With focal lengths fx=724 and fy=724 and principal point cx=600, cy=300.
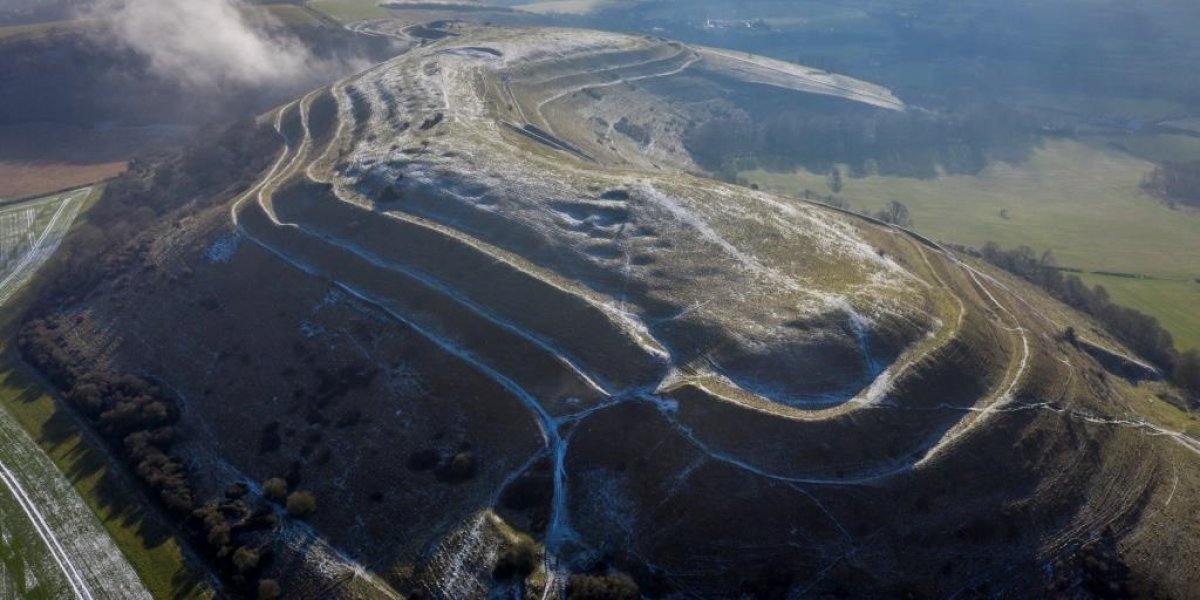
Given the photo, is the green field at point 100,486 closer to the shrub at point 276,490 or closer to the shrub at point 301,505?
the shrub at point 276,490

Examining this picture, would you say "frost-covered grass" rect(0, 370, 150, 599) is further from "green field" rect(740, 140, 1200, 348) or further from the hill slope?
"green field" rect(740, 140, 1200, 348)

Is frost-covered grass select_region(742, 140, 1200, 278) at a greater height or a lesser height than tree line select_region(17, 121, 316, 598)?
lesser

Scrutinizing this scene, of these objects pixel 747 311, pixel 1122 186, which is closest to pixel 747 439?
pixel 747 311

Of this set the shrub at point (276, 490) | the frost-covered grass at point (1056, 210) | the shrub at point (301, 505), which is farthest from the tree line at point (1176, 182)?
the shrub at point (276, 490)

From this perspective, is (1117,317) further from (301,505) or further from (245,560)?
(245,560)

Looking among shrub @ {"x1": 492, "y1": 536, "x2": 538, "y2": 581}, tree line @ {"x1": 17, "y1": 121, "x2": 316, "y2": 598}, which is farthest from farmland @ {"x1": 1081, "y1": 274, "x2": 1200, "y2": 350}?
tree line @ {"x1": 17, "y1": 121, "x2": 316, "y2": 598}
